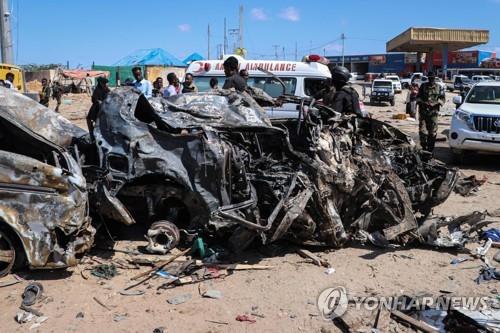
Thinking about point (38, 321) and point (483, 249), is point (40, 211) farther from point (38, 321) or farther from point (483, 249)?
point (483, 249)

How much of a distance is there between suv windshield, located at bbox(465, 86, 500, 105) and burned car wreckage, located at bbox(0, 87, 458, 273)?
5362 millimetres

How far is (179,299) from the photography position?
159 inches

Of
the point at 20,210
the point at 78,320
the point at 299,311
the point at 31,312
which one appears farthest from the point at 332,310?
the point at 20,210

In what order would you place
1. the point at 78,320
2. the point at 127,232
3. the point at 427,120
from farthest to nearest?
the point at 427,120 → the point at 127,232 → the point at 78,320

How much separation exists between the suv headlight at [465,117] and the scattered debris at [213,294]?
7.26 m

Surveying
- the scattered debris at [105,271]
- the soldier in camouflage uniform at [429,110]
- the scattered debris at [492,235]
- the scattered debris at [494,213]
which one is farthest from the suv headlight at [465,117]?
the scattered debris at [105,271]

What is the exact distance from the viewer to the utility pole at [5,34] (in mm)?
19562

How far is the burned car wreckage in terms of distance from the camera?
4.20 m

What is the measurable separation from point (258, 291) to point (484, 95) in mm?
8239

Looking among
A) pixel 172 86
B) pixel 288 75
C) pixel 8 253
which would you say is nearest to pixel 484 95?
pixel 288 75

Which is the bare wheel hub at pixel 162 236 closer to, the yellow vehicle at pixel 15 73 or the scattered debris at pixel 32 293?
the scattered debris at pixel 32 293

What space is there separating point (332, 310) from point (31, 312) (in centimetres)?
237

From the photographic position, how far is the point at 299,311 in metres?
3.88

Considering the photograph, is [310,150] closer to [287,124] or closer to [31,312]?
[287,124]
